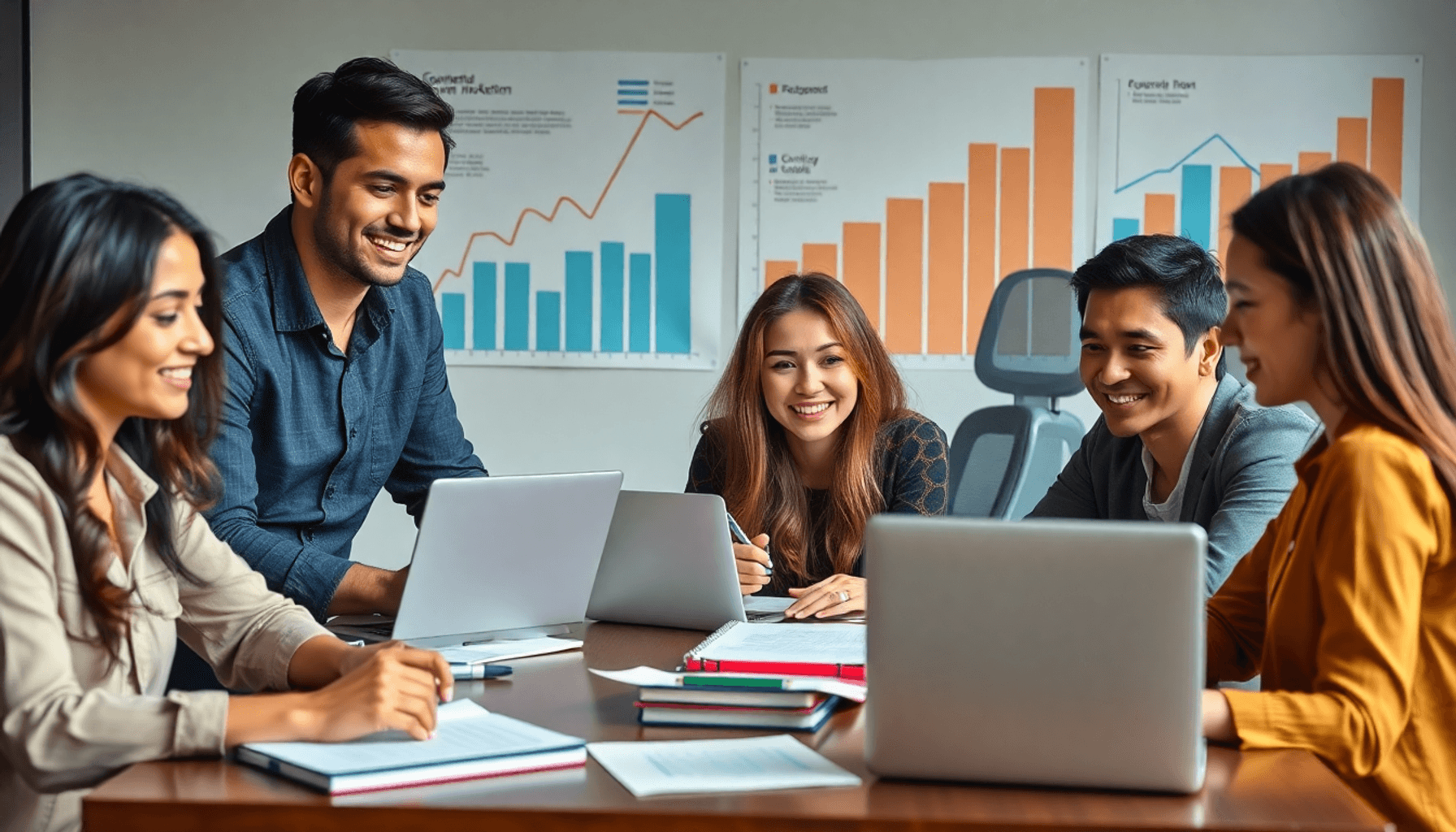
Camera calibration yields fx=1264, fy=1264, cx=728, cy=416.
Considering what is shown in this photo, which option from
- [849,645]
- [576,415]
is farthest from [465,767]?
[576,415]

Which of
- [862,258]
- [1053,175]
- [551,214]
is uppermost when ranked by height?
[1053,175]

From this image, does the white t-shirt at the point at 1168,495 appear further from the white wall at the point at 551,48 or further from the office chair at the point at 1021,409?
the white wall at the point at 551,48

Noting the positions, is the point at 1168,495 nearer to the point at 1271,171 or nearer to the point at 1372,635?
the point at 1372,635

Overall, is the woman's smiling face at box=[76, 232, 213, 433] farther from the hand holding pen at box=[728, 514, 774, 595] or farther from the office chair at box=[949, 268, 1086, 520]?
the office chair at box=[949, 268, 1086, 520]

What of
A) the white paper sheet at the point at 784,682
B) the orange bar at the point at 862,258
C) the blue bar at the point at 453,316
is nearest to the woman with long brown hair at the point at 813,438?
the white paper sheet at the point at 784,682

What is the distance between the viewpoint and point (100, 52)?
142 inches

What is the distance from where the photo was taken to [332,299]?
2059 millimetres

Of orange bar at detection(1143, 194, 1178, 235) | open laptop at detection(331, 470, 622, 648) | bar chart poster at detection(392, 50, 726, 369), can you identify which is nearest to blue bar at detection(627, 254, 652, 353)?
bar chart poster at detection(392, 50, 726, 369)

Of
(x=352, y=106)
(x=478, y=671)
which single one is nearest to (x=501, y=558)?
(x=478, y=671)

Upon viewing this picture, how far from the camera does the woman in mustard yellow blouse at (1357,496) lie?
1.11 meters

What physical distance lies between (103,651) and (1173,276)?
5.17ft

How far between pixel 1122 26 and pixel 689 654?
2695mm

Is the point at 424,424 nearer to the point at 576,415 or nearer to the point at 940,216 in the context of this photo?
the point at 576,415

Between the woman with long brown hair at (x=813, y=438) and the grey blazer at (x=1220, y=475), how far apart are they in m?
0.25
